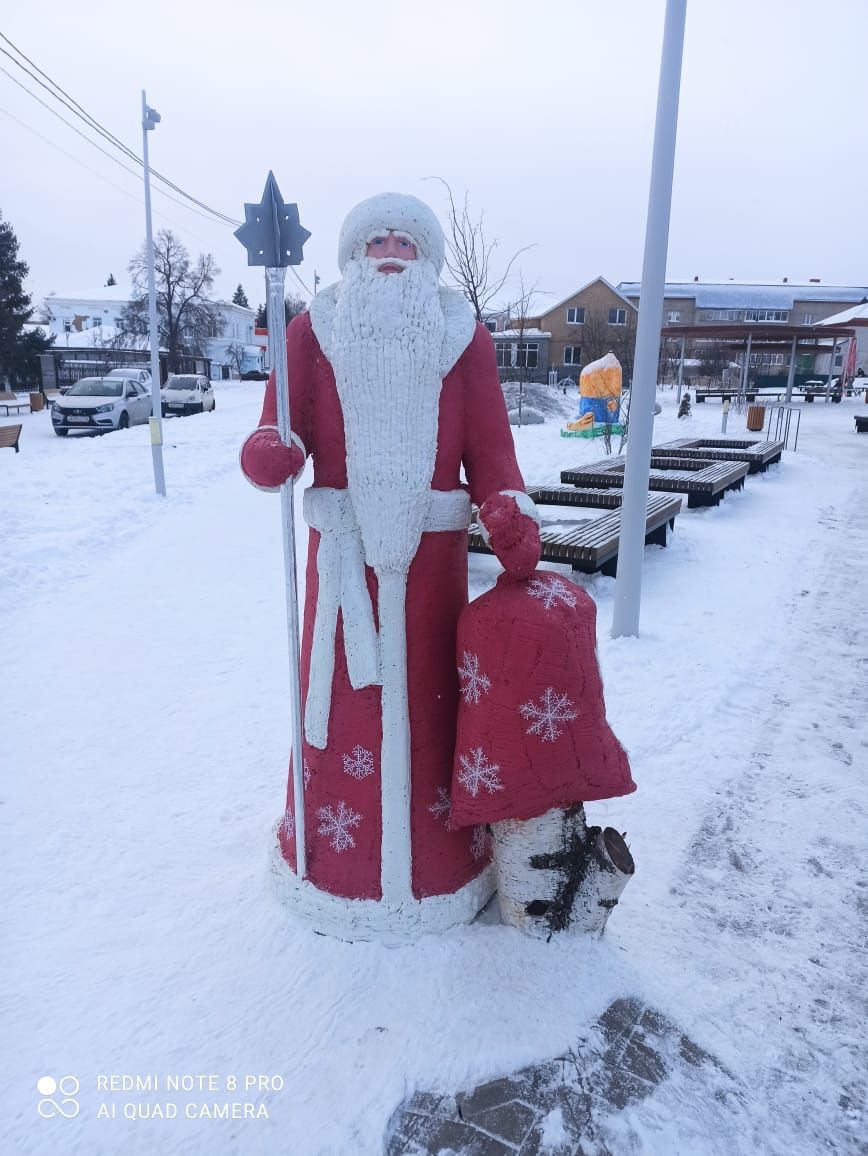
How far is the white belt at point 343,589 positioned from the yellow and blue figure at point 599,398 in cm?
1384

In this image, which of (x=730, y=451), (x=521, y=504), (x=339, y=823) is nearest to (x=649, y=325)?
(x=521, y=504)

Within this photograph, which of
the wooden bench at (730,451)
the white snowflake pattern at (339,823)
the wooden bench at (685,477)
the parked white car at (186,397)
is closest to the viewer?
the white snowflake pattern at (339,823)

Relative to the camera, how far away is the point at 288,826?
2.45 m

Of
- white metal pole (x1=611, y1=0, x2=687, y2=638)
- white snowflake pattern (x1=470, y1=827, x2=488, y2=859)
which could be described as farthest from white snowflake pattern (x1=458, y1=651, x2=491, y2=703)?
white metal pole (x1=611, y1=0, x2=687, y2=638)

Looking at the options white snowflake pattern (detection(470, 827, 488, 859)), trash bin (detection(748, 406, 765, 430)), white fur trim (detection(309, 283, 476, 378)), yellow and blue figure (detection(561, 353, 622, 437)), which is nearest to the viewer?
white fur trim (detection(309, 283, 476, 378))

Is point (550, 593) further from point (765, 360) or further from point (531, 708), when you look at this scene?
point (765, 360)

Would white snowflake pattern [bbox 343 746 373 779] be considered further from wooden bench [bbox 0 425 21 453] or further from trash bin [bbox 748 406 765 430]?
trash bin [bbox 748 406 765 430]

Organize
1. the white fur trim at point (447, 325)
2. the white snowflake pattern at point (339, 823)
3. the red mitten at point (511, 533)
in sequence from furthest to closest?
the white snowflake pattern at point (339, 823) < the white fur trim at point (447, 325) < the red mitten at point (511, 533)

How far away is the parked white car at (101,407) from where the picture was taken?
17203 mm

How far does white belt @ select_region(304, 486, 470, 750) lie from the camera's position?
7.09 feet

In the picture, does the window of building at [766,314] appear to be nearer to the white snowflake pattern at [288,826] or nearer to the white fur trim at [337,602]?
the white fur trim at [337,602]

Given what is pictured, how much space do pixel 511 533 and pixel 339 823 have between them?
98 cm

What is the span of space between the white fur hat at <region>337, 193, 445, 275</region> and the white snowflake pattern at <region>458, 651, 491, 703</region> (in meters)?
1.13

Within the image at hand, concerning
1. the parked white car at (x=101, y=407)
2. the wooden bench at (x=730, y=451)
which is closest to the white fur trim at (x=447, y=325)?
the wooden bench at (x=730, y=451)
